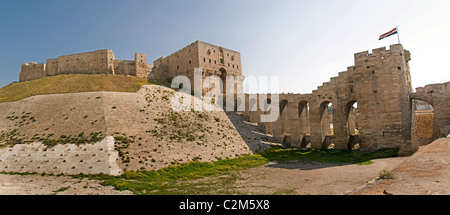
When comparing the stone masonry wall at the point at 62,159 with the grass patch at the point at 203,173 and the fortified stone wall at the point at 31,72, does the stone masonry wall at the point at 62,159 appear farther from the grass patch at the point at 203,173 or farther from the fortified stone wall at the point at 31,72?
the fortified stone wall at the point at 31,72

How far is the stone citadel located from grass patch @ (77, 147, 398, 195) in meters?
2.49

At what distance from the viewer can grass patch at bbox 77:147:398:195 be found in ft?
47.7

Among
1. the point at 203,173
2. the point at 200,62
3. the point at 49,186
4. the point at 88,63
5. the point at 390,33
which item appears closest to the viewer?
the point at 49,186

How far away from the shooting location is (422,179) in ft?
34.1

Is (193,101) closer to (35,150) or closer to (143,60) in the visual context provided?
(143,60)

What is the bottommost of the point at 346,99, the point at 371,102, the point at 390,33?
the point at 371,102

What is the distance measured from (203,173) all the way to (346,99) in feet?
65.2

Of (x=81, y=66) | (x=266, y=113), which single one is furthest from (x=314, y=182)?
(x=81, y=66)

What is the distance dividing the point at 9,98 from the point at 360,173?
4228 centimetres

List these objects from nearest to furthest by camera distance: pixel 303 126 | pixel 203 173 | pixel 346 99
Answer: pixel 203 173 → pixel 346 99 → pixel 303 126

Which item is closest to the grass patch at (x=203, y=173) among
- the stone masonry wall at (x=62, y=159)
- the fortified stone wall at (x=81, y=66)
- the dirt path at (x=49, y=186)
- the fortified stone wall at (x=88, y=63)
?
the dirt path at (x=49, y=186)

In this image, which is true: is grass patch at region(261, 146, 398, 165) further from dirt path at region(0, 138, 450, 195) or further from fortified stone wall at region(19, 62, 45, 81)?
fortified stone wall at region(19, 62, 45, 81)

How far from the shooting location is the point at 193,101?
36188mm

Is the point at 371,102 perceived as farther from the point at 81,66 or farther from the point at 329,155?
the point at 81,66
